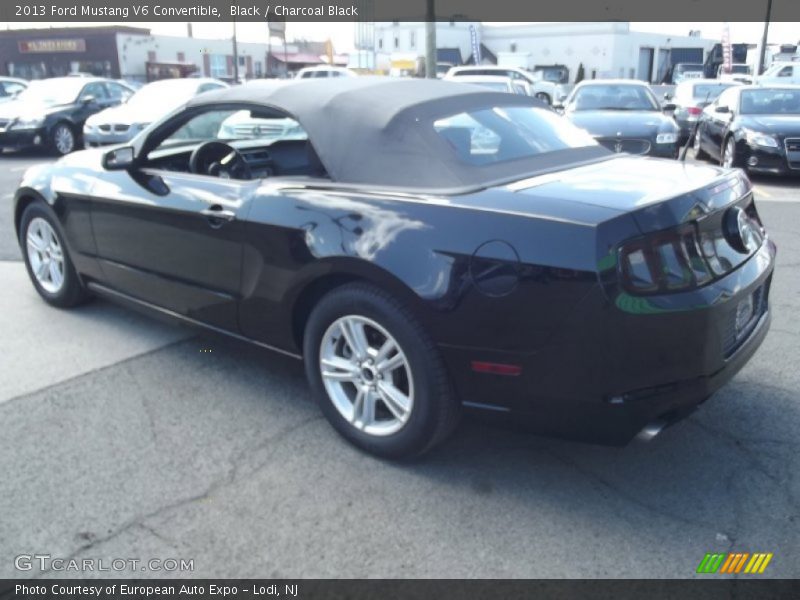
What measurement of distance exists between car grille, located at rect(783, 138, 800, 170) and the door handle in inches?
357

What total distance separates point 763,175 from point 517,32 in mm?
51814

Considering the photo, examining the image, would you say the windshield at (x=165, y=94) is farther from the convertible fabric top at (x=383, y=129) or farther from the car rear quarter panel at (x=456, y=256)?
the car rear quarter panel at (x=456, y=256)

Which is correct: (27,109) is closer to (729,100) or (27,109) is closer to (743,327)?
(729,100)

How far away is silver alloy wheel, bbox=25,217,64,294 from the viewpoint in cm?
484

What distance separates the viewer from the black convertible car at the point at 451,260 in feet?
8.25

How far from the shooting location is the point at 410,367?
9.29 ft

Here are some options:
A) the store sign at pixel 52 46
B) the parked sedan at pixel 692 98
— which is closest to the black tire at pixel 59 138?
the parked sedan at pixel 692 98

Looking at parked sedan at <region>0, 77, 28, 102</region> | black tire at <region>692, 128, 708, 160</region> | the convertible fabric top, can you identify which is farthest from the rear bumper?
parked sedan at <region>0, 77, 28, 102</region>

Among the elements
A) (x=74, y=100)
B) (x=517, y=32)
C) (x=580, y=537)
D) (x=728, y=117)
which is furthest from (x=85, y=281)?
(x=517, y=32)

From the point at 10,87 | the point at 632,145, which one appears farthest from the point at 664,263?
the point at 10,87

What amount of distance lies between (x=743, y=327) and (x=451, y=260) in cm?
124

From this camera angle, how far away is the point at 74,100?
15.1 metres

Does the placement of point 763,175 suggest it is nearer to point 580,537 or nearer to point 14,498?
point 580,537

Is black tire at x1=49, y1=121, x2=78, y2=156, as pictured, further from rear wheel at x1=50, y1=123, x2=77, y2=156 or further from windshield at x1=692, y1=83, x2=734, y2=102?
windshield at x1=692, y1=83, x2=734, y2=102
